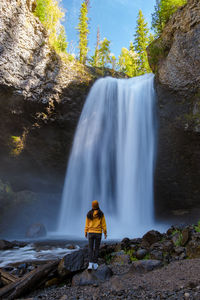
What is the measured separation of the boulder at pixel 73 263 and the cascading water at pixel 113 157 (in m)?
9.79

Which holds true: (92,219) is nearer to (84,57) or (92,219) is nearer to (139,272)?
(139,272)

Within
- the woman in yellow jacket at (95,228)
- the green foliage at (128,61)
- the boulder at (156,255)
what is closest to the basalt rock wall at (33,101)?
the woman in yellow jacket at (95,228)

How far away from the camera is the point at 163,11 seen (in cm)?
1622

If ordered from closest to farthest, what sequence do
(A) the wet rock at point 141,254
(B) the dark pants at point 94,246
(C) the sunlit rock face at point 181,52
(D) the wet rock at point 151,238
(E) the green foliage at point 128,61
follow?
(B) the dark pants at point 94,246 < (A) the wet rock at point 141,254 < (D) the wet rock at point 151,238 < (C) the sunlit rock face at point 181,52 < (E) the green foliage at point 128,61

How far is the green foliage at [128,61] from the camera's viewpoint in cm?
3145

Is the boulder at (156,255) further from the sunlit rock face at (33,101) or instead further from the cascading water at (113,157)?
the sunlit rock face at (33,101)

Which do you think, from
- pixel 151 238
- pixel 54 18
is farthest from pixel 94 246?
pixel 54 18

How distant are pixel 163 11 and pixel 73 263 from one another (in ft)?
63.7

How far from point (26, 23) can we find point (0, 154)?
9.68 m

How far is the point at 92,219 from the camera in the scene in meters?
5.12

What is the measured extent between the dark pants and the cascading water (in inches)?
385

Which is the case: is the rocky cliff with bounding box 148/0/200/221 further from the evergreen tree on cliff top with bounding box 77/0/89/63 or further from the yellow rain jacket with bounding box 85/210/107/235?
the evergreen tree on cliff top with bounding box 77/0/89/63

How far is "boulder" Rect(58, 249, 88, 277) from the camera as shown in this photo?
4.58 m

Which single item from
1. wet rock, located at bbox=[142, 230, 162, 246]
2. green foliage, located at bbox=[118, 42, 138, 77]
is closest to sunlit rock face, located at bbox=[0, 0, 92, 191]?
wet rock, located at bbox=[142, 230, 162, 246]
